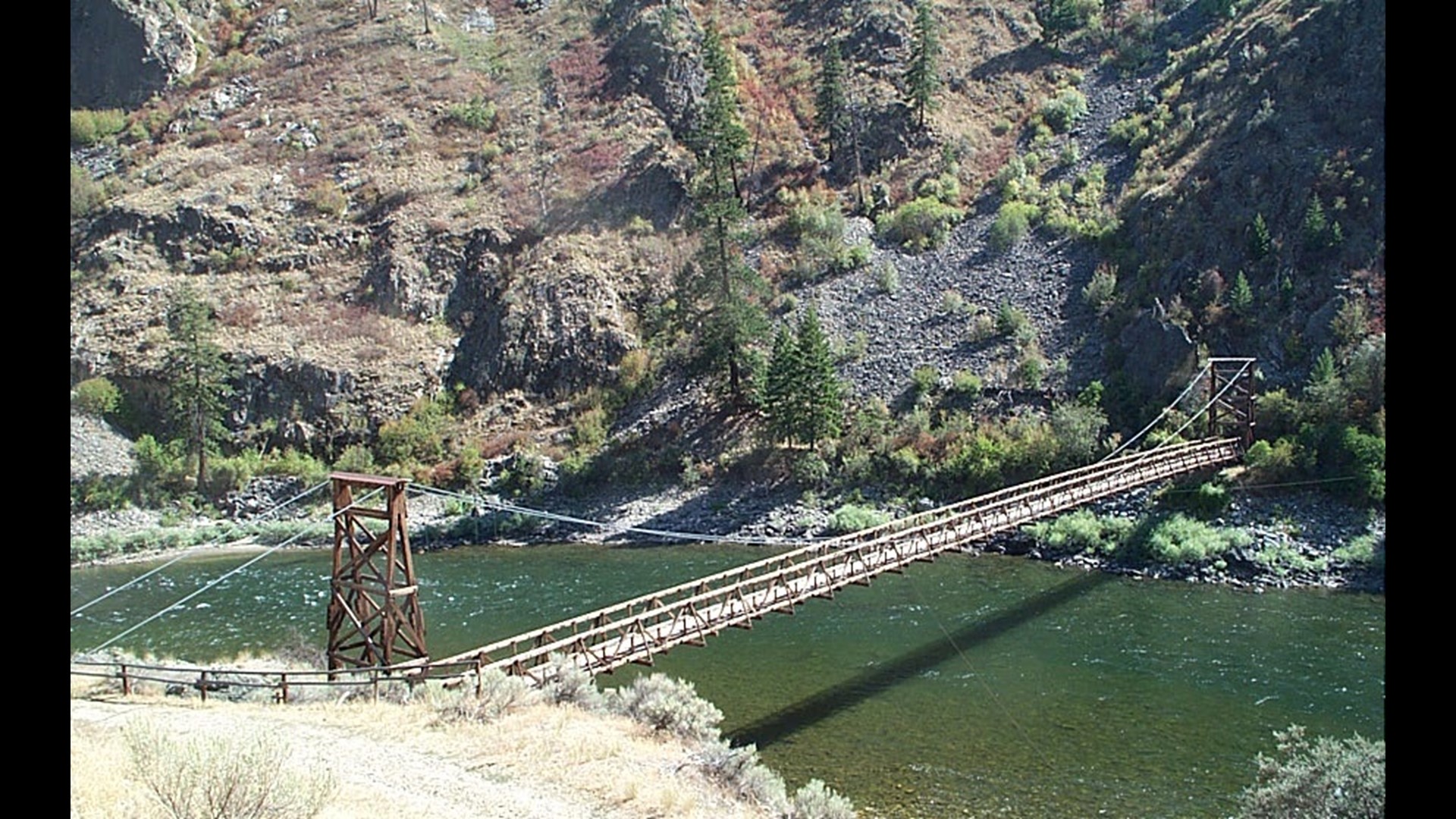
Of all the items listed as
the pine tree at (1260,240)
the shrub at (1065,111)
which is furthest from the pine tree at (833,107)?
the pine tree at (1260,240)

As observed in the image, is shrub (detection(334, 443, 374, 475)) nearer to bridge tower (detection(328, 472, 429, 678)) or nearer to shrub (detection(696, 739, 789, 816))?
bridge tower (detection(328, 472, 429, 678))

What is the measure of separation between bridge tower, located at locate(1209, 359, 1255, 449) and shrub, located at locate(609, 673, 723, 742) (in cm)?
2111

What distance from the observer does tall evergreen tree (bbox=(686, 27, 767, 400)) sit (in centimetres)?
3559

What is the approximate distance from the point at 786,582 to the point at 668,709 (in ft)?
15.6

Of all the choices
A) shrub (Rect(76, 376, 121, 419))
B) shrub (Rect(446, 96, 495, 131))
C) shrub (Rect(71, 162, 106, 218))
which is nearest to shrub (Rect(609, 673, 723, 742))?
shrub (Rect(76, 376, 121, 419))

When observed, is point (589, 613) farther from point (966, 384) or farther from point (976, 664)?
point (966, 384)

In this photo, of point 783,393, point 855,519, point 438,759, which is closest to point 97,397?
point 783,393

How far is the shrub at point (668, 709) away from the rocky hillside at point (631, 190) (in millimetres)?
22064

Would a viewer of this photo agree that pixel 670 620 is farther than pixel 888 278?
→ No

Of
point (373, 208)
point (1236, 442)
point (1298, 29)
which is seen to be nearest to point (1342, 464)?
point (1236, 442)

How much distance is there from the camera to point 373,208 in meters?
45.0

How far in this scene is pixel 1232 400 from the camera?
29516 mm

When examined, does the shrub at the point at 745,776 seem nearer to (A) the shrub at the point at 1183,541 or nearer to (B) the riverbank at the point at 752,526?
(B) the riverbank at the point at 752,526
